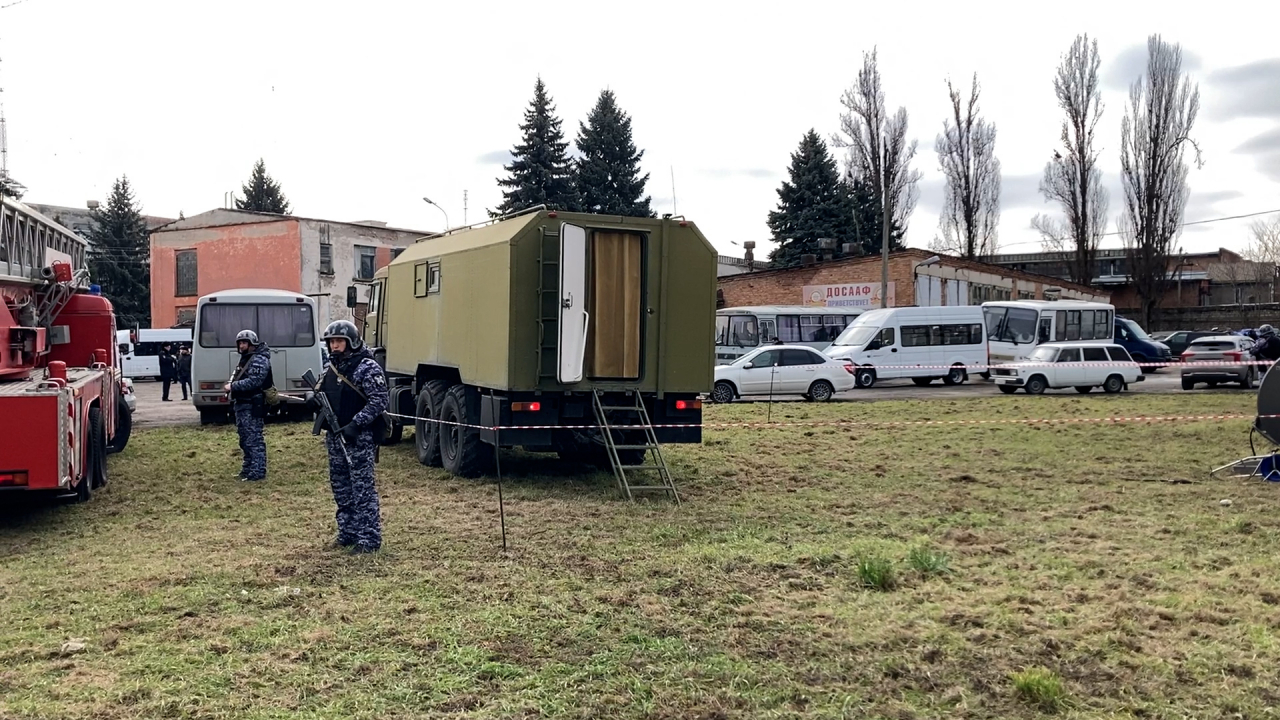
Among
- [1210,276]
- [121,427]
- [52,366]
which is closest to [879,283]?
[121,427]

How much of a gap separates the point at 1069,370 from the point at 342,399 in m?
23.1

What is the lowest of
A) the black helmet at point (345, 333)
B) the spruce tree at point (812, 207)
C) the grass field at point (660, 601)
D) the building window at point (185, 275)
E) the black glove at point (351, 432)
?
the grass field at point (660, 601)

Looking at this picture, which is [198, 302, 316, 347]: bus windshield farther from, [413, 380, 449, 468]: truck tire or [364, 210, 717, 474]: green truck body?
[364, 210, 717, 474]: green truck body

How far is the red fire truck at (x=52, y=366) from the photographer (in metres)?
8.20

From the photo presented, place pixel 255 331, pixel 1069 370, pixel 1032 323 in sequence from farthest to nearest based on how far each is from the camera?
pixel 1032 323
pixel 1069 370
pixel 255 331

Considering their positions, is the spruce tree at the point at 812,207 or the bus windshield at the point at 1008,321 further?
the spruce tree at the point at 812,207

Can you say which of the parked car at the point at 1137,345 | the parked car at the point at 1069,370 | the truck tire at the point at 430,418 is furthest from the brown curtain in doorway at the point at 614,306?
the parked car at the point at 1137,345

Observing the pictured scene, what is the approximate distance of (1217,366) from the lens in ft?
86.5

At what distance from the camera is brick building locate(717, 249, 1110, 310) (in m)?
42.6

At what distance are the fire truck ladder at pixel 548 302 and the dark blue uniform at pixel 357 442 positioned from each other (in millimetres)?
2931

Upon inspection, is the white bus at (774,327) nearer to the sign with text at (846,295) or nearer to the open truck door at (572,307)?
the sign with text at (846,295)

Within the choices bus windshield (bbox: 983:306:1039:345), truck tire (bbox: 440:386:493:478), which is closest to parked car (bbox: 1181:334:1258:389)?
bus windshield (bbox: 983:306:1039:345)

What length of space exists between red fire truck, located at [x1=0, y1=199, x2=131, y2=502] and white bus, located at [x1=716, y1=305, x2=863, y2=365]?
803 inches

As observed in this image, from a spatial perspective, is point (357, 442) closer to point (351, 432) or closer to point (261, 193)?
point (351, 432)
